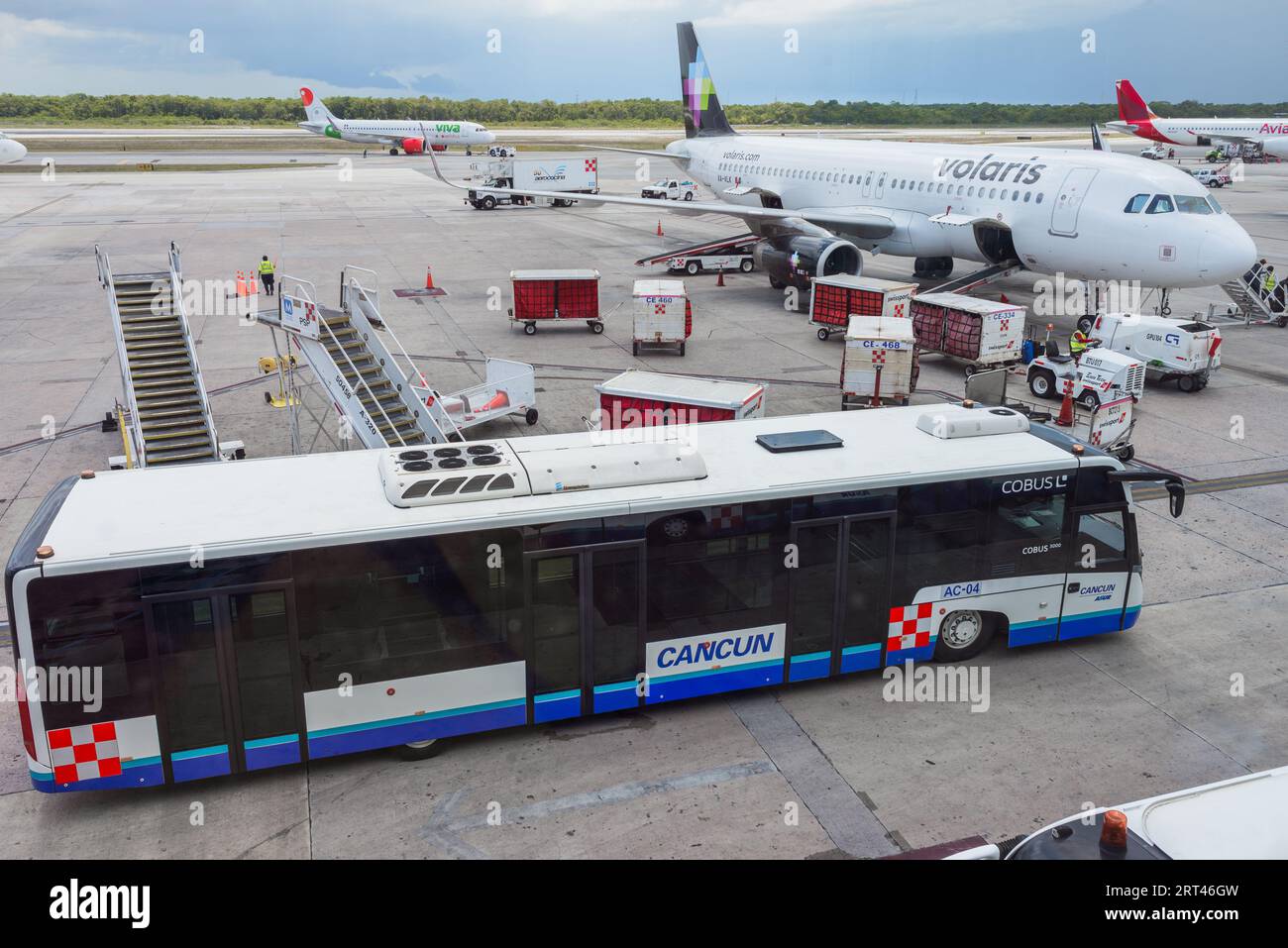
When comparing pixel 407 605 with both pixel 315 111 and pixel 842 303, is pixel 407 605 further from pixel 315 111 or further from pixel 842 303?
pixel 315 111

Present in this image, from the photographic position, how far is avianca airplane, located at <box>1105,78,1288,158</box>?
101488 millimetres

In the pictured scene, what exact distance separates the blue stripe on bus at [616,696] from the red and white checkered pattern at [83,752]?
5.05 metres

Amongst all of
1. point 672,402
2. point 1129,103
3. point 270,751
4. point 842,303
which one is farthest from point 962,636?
point 1129,103

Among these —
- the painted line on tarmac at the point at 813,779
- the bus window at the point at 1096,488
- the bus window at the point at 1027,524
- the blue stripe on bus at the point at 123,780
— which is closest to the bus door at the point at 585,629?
the painted line on tarmac at the point at 813,779

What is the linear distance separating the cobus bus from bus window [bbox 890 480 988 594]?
3cm

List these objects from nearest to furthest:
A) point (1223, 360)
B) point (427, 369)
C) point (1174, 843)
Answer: point (1174, 843) → point (427, 369) → point (1223, 360)

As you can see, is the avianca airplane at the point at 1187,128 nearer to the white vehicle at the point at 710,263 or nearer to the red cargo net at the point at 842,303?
the white vehicle at the point at 710,263

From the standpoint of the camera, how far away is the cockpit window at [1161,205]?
95.9ft

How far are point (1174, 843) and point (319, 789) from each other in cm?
826

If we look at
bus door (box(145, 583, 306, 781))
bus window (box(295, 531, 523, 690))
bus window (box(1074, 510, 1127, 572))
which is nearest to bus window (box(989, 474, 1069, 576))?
bus window (box(1074, 510, 1127, 572))

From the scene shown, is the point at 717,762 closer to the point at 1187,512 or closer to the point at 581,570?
the point at 581,570

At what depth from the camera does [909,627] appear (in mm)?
12898

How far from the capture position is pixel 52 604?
954 centimetres

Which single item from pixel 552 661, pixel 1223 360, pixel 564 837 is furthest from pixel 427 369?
pixel 1223 360
